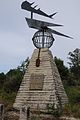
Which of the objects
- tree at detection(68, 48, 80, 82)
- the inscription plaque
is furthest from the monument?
tree at detection(68, 48, 80, 82)

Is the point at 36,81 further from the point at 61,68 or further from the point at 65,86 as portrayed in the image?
the point at 61,68

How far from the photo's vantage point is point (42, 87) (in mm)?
17875

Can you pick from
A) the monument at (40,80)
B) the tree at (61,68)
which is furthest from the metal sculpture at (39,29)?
the tree at (61,68)

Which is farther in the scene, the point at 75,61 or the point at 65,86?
the point at 75,61

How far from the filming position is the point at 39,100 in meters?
17.8

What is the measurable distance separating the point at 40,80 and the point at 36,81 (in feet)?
0.78

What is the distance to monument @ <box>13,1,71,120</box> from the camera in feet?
57.8

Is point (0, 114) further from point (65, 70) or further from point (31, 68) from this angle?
point (65, 70)

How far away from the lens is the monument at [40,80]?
57.8ft

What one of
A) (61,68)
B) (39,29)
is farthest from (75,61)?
(39,29)

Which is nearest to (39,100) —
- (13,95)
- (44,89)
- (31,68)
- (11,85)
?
(44,89)

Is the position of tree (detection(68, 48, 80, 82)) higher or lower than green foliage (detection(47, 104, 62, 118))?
higher

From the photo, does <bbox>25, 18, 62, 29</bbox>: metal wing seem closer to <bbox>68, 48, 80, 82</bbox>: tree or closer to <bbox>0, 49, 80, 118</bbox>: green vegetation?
<bbox>0, 49, 80, 118</bbox>: green vegetation

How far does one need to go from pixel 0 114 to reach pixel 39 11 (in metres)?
8.49
